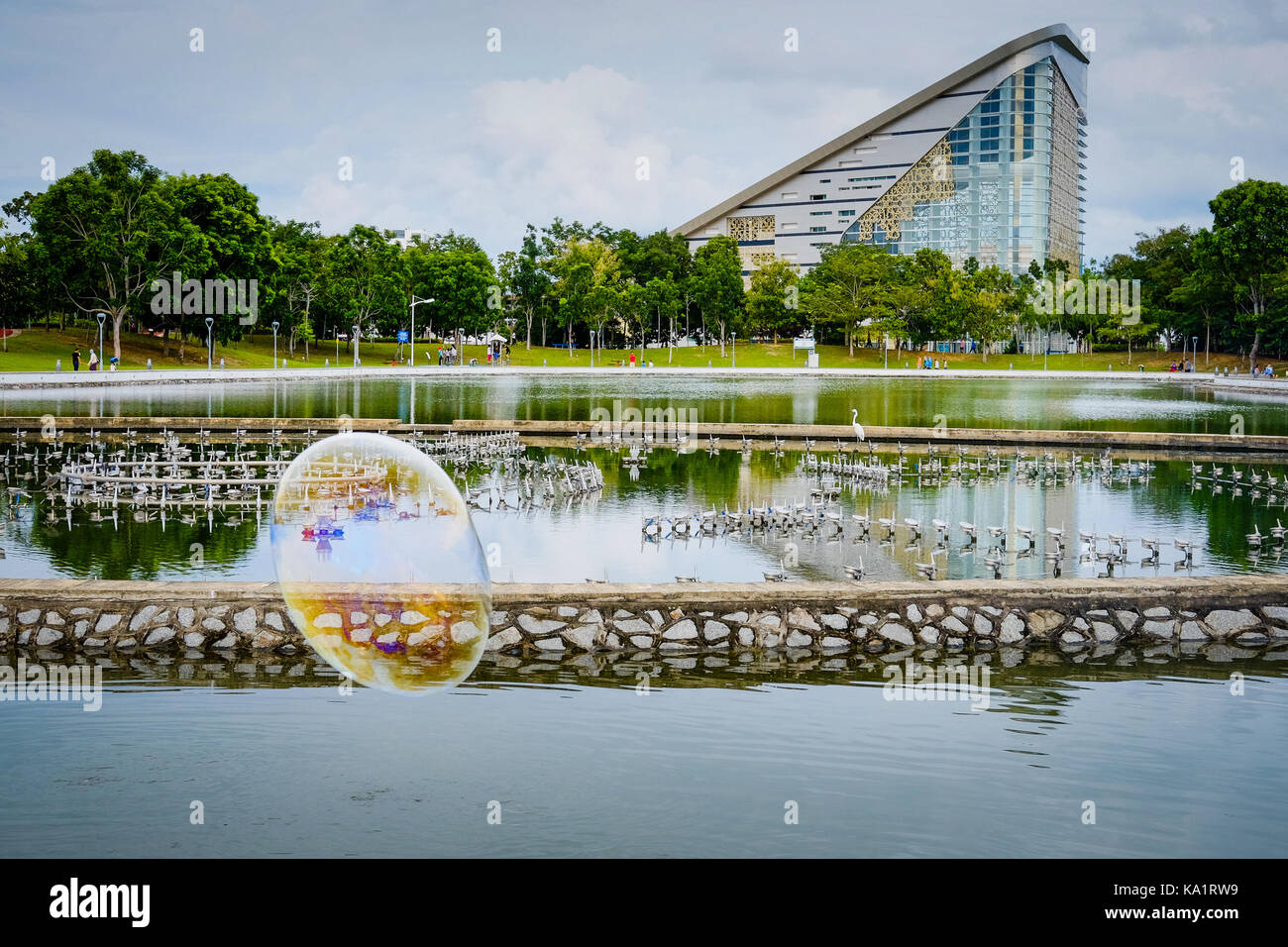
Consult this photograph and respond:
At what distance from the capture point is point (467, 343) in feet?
379

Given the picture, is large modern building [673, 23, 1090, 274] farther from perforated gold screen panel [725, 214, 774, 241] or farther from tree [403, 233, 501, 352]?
tree [403, 233, 501, 352]

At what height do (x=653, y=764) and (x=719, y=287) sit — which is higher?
(x=719, y=287)

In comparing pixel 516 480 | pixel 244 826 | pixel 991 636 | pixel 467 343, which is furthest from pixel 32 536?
pixel 467 343

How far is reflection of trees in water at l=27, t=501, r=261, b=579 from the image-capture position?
46.6 feet

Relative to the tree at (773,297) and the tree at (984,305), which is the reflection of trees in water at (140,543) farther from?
the tree at (984,305)

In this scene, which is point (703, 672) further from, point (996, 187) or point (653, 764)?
point (996, 187)

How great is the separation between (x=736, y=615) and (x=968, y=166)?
151 meters

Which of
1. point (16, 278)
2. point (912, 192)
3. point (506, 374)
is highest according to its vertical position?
point (912, 192)

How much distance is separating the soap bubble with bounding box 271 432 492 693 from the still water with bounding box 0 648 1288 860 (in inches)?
35.8

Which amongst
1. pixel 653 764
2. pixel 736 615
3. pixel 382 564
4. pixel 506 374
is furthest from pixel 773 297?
pixel 382 564

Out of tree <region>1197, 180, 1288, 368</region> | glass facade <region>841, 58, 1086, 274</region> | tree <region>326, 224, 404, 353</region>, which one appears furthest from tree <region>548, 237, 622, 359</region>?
glass facade <region>841, 58, 1086, 274</region>

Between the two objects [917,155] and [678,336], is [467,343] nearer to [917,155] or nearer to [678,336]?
[678,336]

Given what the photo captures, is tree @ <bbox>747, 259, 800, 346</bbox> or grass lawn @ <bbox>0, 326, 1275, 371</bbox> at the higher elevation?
tree @ <bbox>747, 259, 800, 346</bbox>

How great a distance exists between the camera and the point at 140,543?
1608 cm
